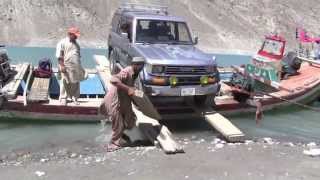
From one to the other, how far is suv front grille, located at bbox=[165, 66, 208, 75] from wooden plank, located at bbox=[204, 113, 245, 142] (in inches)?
39.5

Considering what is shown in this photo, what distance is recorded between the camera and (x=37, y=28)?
3862 cm

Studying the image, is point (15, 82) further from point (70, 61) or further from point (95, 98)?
point (70, 61)

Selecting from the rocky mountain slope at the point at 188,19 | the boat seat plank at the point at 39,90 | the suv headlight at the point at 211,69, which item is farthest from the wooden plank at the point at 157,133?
the rocky mountain slope at the point at 188,19

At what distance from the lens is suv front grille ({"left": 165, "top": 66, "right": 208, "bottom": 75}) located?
11445 millimetres

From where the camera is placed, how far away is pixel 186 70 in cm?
1157

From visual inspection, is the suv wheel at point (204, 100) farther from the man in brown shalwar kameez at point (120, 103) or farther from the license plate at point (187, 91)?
the man in brown shalwar kameez at point (120, 103)

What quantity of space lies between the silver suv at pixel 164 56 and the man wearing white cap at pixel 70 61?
1257mm

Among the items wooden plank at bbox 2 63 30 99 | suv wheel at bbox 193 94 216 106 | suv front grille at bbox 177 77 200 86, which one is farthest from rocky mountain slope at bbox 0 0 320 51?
suv front grille at bbox 177 77 200 86

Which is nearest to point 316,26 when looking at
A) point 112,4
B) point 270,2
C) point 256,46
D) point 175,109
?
point 270,2

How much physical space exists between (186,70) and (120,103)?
198 cm

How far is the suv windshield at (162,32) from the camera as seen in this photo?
13.2 metres

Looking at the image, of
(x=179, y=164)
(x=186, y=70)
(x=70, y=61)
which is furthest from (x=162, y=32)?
(x=179, y=164)

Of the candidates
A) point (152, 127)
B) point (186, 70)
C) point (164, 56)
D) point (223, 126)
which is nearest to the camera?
point (152, 127)

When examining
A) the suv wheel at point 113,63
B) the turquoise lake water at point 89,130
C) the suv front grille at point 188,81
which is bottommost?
the turquoise lake water at point 89,130
